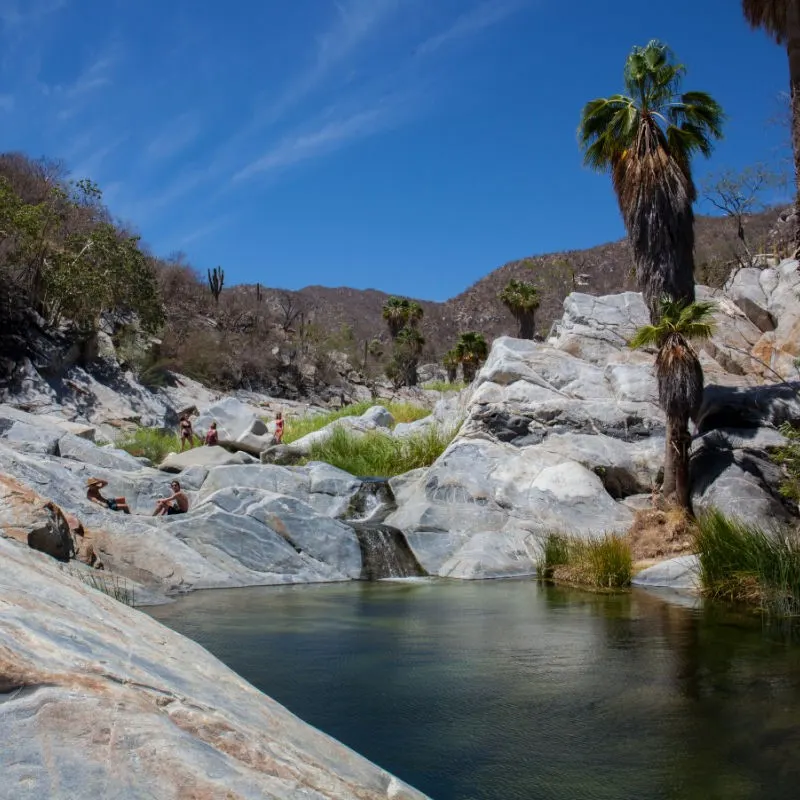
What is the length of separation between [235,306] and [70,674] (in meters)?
54.2

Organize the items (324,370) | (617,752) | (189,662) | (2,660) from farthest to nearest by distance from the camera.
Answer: (324,370) < (617,752) < (189,662) < (2,660)

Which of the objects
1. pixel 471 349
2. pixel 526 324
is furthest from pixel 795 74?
pixel 471 349

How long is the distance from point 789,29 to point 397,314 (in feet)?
168

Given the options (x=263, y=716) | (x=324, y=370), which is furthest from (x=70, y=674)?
(x=324, y=370)

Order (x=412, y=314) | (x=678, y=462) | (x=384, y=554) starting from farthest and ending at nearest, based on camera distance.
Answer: (x=412, y=314) < (x=678, y=462) < (x=384, y=554)

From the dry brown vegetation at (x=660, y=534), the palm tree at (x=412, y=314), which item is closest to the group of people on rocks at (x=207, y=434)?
the dry brown vegetation at (x=660, y=534)

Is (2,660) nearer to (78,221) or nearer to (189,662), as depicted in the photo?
(189,662)

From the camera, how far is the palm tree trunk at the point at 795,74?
13.7m

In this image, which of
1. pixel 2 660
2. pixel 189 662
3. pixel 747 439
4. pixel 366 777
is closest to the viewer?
pixel 2 660

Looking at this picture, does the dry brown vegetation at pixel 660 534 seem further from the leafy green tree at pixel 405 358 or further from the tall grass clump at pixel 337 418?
the leafy green tree at pixel 405 358

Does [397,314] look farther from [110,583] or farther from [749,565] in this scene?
[749,565]

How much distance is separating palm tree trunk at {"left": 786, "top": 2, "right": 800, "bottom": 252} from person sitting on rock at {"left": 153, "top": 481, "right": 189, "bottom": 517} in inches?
516

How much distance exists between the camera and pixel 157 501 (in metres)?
17.7

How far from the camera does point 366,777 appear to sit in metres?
3.30
